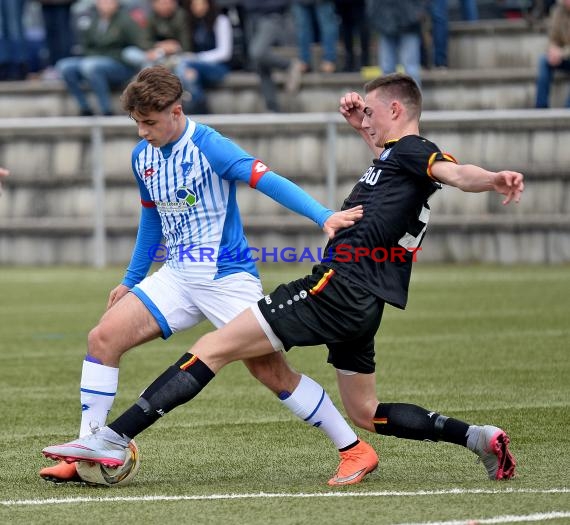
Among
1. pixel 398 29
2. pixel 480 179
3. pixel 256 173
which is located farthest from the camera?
A: pixel 398 29

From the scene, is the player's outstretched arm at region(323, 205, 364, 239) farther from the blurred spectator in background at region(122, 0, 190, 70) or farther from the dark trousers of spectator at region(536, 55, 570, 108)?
the blurred spectator in background at region(122, 0, 190, 70)

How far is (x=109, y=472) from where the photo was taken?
614 centimetres

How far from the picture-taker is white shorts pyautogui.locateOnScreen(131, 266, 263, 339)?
6.36 meters

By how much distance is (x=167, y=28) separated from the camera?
18812 millimetres

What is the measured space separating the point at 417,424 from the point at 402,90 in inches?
58.6

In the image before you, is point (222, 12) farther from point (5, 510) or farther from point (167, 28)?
point (5, 510)

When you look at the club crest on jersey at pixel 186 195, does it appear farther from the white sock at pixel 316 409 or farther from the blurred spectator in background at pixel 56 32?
the blurred spectator in background at pixel 56 32

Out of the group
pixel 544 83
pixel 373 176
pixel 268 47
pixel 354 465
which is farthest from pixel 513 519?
pixel 268 47

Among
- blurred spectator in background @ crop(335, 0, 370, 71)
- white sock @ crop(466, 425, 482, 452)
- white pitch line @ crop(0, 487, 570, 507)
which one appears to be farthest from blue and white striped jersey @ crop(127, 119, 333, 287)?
blurred spectator in background @ crop(335, 0, 370, 71)

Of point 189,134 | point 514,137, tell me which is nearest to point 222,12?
point 514,137

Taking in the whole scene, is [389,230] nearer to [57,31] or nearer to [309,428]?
[309,428]

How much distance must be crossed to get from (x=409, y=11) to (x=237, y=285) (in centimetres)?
A: 1146

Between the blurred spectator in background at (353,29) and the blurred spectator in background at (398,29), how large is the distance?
50.1 inches

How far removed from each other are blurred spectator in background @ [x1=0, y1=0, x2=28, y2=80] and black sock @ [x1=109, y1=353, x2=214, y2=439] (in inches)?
Result: 579
